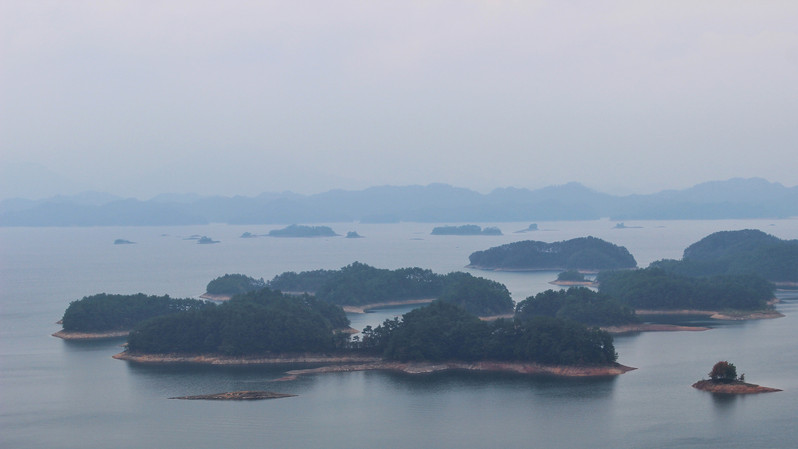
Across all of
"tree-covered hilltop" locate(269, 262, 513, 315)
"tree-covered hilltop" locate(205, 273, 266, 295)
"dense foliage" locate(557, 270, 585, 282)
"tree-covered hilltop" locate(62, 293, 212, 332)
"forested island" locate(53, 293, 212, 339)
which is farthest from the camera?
"dense foliage" locate(557, 270, 585, 282)

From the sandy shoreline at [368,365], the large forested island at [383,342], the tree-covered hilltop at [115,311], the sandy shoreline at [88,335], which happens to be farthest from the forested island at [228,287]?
the sandy shoreline at [368,365]

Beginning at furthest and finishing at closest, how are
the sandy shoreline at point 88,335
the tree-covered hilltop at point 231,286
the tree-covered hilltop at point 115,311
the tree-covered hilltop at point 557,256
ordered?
the tree-covered hilltop at point 557,256 < the tree-covered hilltop at point 231,286 < the tree-covered hilltop at point 115,311 < the sandy shoreline at point 88,335

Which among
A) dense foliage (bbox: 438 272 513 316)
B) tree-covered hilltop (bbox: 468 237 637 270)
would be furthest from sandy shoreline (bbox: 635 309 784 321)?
tree-covered hilltop (bbox: 468 237 637 270)

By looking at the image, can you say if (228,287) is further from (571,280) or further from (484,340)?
(484,340)

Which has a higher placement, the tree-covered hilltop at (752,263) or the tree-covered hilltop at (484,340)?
the tree-covered hilltop at (752,263)

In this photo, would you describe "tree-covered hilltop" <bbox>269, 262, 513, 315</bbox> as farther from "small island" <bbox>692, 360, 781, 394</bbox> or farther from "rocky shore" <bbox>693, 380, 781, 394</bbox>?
"rocky shore" <bbox>693, 380, 781, 394</bbox>

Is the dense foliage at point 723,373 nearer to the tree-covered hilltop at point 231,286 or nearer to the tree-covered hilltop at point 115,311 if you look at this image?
the tree-covered hilltop at point 115,311

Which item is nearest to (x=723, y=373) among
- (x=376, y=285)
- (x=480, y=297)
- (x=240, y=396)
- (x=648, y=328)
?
(x=648, y=328)
